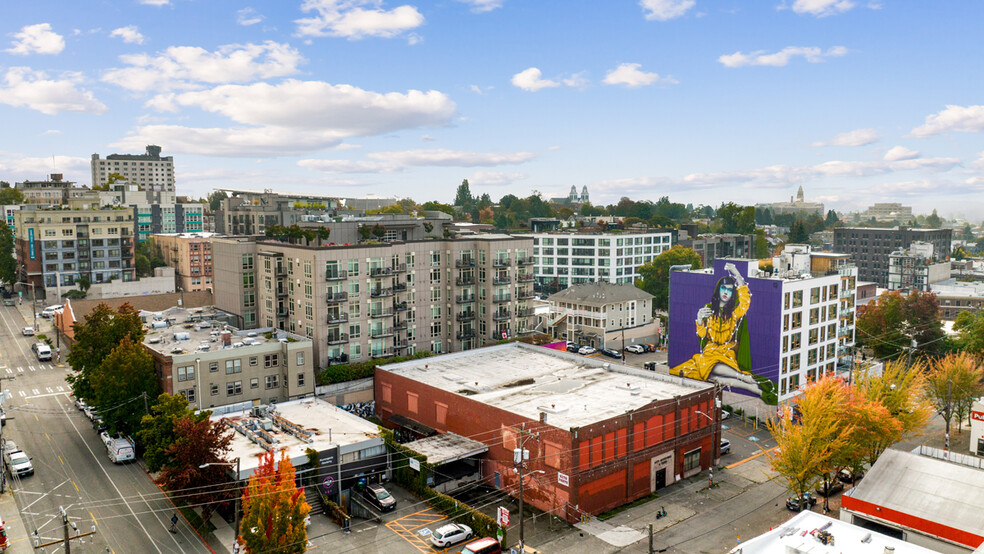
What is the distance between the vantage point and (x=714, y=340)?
73250 millimetres

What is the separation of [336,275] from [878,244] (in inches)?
6504

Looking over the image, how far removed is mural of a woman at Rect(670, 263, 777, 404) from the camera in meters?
69.8

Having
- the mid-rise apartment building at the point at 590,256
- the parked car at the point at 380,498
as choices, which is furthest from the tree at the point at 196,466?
the mid-rise apartment building at the point at 590,256

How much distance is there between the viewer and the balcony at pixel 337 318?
66.2 metres

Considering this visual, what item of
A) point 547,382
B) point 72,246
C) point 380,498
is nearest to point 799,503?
point 547,382

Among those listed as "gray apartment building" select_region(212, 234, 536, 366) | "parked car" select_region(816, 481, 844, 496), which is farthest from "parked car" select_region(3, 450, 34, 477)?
"parked car" select_region(816, 481, 844, 496)

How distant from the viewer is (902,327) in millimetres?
91312

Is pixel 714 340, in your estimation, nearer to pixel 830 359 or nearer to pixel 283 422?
pixel 830 359

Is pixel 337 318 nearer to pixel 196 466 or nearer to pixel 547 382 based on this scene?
pixel 547 382

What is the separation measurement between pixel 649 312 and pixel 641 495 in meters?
57.1

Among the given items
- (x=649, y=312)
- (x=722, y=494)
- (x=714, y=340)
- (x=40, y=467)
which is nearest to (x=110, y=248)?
(x=40, y=467)

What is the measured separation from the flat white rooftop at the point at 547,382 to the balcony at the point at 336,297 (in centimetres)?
821

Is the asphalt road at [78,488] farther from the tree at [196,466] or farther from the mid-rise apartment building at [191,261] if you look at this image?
the mid-rise apartment building at [191,261]

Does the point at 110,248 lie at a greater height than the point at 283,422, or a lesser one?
greater
